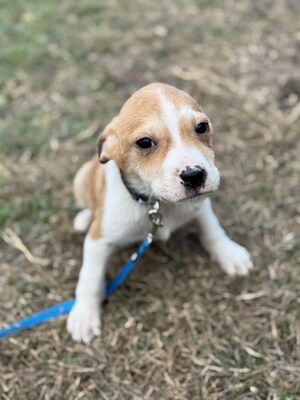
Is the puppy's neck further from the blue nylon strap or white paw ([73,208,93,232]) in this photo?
white paw ([73,208,93,232])

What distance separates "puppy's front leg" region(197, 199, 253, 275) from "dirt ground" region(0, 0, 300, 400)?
0.10 m

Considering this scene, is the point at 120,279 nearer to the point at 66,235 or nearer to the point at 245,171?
the point at 66,235

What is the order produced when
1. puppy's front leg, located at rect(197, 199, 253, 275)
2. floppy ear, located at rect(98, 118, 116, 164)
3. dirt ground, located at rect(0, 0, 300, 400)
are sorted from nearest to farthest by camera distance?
floppy ear, located at rect(98, 118, 116, 164) → dirt ground, located at rect(0, 0, 300, 400) → puppy's front leg, located at rect(197, 199, 253, 275)

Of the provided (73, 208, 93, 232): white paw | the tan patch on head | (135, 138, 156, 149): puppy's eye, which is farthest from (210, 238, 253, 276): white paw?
(135, 138, 156, 149): puppy's eye

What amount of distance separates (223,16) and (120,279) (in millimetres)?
4723

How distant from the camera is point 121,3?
806 centimetres

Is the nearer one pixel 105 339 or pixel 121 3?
pixel 105 339

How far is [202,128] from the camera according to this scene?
362 cm

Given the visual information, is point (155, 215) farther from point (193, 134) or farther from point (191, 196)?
point (193, 134)

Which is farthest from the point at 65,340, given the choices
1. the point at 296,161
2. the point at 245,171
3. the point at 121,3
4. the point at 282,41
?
the point at 121,3

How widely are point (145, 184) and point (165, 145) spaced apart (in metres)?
0.39

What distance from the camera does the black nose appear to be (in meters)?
3.27

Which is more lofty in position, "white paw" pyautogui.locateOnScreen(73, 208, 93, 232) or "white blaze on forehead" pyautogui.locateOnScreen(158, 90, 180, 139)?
"white blaze on forehead" pyautogui.locateOnScreen(158, 90, 180, 139)

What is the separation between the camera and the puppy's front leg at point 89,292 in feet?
14.3
